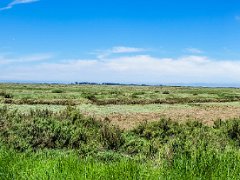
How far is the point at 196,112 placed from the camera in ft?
124

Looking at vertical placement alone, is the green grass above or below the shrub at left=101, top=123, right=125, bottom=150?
above

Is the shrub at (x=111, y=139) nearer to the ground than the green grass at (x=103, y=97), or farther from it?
nearer to the ground

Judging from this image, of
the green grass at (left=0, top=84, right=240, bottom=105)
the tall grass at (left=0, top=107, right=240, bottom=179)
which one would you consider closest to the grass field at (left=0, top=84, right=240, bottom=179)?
the tall grass at (left=0, top=107, right=240, bottom=179)

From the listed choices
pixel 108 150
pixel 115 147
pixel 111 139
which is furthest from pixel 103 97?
pixel 108 150

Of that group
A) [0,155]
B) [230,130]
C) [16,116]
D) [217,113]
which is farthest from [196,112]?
[0,155]

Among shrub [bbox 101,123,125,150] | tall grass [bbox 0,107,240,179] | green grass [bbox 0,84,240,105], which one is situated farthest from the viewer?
green grass [bbox 0,84,240,105]

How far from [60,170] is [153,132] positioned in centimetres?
1571

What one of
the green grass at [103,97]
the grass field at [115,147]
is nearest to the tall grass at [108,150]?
the grass field at [115,147]

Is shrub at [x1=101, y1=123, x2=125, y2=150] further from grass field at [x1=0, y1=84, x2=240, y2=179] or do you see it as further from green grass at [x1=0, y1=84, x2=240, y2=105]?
green grass at [x1=0, y1=84, x2=240, y2=105]

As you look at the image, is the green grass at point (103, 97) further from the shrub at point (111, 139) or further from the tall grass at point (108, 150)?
the shrub at point (111, 139)

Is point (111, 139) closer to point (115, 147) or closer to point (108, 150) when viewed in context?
point (115, 147)

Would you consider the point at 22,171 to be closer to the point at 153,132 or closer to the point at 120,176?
the point at 120,176

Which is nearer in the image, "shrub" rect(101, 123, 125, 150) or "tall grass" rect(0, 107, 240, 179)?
"tall grass" rect(0, 107, 240, 179)

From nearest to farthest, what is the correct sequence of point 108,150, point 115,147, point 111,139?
point 108,150, point 115,147, point 111,139
